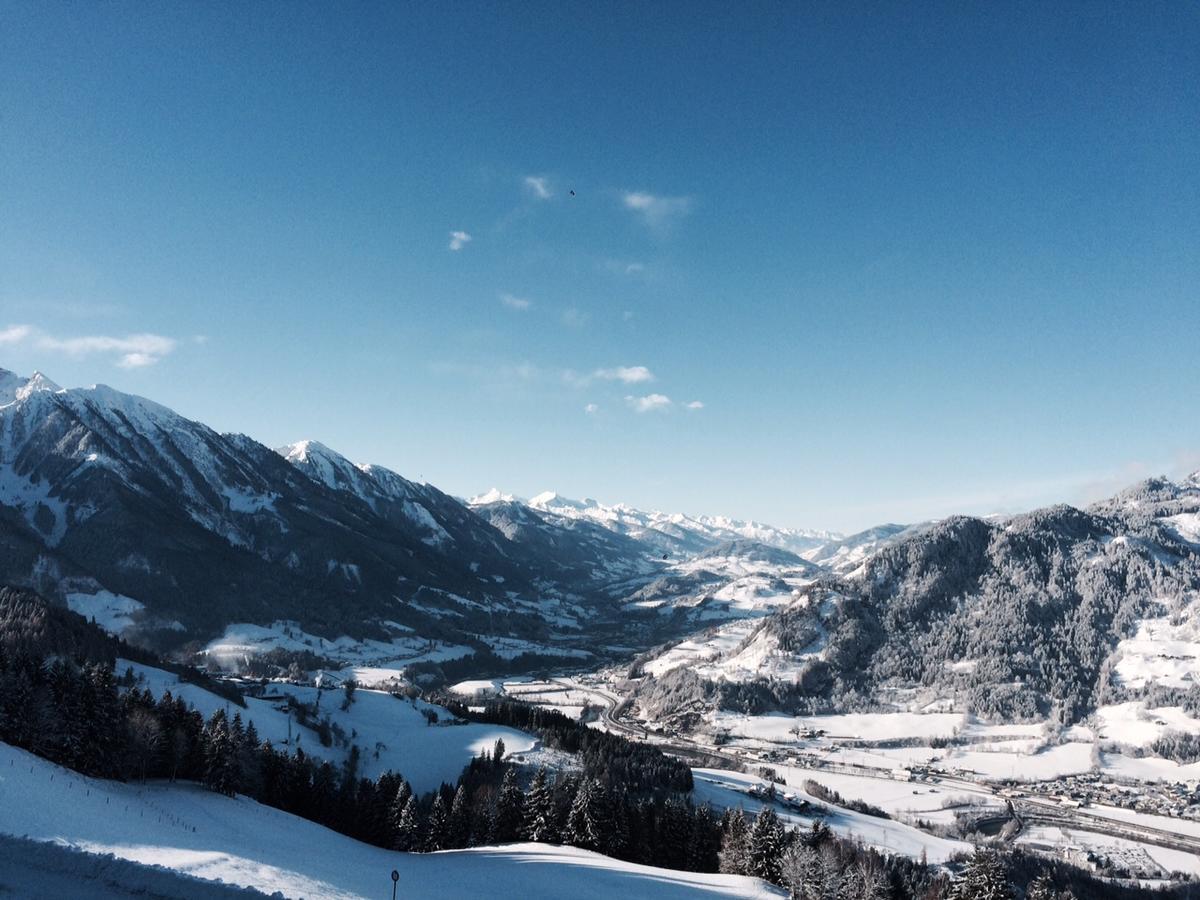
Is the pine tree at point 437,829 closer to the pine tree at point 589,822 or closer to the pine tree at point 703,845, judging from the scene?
the pine tree at point 589,822

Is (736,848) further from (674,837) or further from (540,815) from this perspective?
(540,815)

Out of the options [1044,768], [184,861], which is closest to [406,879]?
[184,861]

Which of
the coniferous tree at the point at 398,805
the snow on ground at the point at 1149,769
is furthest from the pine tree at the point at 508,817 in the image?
the snow on ground at the point at 1149,769

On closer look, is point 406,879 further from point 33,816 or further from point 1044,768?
point 1044,768

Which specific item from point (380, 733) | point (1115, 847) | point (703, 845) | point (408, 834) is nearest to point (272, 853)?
point (408, 834)

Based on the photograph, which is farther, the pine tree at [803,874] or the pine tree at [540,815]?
the pine tree at [540,815]

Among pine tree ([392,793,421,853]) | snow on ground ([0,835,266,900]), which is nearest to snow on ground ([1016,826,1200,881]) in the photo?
pine tree ([392,793,421,853])

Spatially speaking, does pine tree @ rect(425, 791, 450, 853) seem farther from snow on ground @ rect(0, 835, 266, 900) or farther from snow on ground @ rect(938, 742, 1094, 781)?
snow on ground @ rect(938, 742, 1094, 781)
